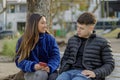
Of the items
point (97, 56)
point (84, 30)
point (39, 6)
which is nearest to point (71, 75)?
point (97, 56)

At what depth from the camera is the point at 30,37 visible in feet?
17.3

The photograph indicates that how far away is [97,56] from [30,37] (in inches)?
37.0

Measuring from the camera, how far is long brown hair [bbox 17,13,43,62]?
5246mm

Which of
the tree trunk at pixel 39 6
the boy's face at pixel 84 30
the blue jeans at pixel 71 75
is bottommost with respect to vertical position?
the blue jeans at pixel 71 75

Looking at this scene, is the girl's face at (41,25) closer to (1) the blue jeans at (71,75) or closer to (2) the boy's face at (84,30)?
(2) the boy's face at (84,30)

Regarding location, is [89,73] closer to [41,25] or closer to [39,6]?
[41,25]

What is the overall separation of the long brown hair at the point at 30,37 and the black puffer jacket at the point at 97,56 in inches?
21.7

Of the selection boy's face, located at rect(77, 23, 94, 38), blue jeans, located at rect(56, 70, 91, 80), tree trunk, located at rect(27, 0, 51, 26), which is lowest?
blue jeans, located at rect(56, 70, 91, 80)

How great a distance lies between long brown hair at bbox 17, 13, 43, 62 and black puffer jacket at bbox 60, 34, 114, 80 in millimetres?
551

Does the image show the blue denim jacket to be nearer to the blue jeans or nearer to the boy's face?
the blue jeans

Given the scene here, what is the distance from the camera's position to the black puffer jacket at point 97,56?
4859 mm

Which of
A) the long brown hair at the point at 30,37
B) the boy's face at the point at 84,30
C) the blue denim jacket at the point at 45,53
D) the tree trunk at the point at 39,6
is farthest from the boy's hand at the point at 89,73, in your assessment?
the tree trunk at the point at 39,6

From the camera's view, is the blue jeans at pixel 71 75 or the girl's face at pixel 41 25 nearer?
the blue jeans at pixel 71 75

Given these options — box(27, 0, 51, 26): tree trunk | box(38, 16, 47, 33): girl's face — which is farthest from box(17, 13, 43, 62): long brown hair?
box(27, 0, 51, 26): tree trunk
